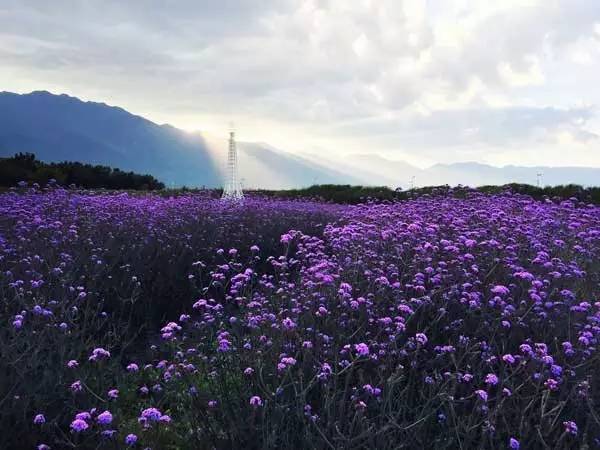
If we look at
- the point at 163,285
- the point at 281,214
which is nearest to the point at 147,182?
the point at 281,214

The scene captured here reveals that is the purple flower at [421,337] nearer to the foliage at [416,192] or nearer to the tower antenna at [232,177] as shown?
the foliage at [416,192]

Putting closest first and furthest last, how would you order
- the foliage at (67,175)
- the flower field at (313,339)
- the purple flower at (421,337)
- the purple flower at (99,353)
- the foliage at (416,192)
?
the flower field at (313,339), the purple flower at (99,353), the purple flower at (421,337), the foliage at (416,192), the foliage at (67,175)

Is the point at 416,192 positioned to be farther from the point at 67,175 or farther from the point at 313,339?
the point at 313,339

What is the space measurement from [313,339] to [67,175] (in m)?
16.9

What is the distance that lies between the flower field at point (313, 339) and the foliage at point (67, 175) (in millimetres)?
7981

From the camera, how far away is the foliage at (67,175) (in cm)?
1588

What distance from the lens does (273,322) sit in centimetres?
377

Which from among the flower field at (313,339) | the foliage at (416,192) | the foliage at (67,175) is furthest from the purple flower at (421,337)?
the foliage at (67,175)

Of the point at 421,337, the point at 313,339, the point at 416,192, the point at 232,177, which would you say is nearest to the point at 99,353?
the point at 313,339

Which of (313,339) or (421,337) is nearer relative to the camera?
(421,337)

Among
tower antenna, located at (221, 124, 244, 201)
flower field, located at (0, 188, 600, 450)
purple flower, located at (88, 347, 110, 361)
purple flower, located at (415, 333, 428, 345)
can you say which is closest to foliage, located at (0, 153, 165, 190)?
tower antenna, located at (221, 124, 244, 201)

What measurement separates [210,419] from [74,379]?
1.08 m

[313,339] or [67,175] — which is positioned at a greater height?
[67,175]

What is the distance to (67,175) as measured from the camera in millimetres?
18375
